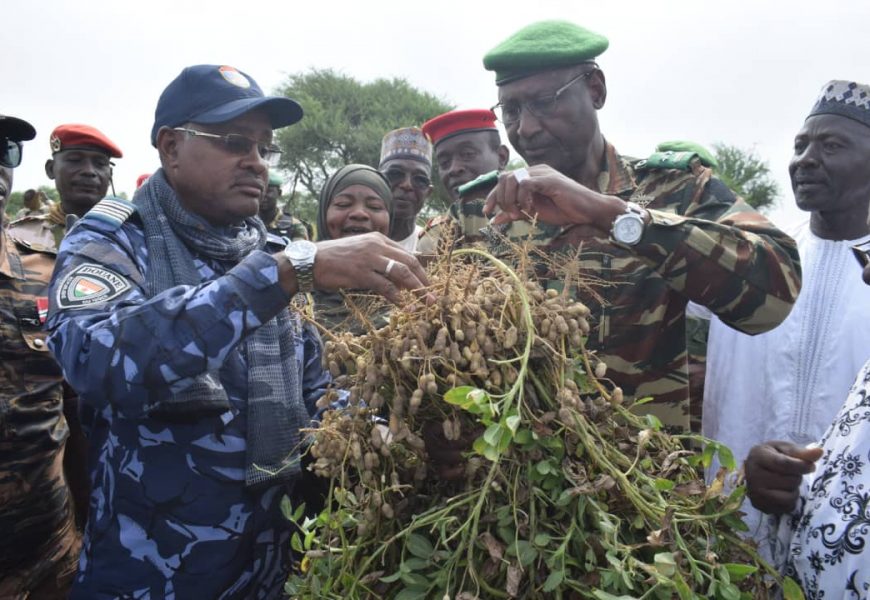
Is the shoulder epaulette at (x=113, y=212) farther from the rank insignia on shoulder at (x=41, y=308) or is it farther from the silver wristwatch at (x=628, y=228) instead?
the silver wristwatch at (x=628, y=228)

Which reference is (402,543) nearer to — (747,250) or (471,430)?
(471,430)

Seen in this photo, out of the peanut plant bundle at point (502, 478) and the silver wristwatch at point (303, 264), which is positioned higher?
the silver wristwatch at point (303, 264)

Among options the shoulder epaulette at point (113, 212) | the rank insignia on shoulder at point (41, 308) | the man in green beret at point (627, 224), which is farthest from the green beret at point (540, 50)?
the rank insignia on shoulder at point (41, 308)

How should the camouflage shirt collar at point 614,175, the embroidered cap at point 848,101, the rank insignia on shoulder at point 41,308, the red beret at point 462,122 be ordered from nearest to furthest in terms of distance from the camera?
the camouflage shirt collar at point 614,175
the rank insignia on shoulder at point 41,308
the embroidered cap at point 848,101
the red beret at point 462,122

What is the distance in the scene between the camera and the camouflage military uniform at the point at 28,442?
2871 mm

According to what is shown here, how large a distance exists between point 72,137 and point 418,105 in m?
29.1

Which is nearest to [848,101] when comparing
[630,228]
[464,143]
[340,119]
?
[630,228]

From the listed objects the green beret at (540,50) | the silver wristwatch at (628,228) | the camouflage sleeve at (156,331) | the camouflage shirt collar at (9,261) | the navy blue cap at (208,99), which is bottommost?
the camouflage shirt collar at (9,261)

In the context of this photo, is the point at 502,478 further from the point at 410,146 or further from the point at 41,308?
the point at 410,146

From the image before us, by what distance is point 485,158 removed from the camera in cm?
480

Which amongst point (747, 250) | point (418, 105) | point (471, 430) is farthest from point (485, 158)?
point (418, 105)

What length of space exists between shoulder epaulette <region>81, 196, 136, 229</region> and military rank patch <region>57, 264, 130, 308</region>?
22 centimetres

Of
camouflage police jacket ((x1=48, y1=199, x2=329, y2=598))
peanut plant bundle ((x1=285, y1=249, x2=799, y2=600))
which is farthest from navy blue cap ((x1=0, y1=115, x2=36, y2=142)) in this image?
peanut plant bundle ((x1=285, y1=249, x2=799, y2=600))

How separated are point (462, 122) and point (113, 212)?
2.97 m
